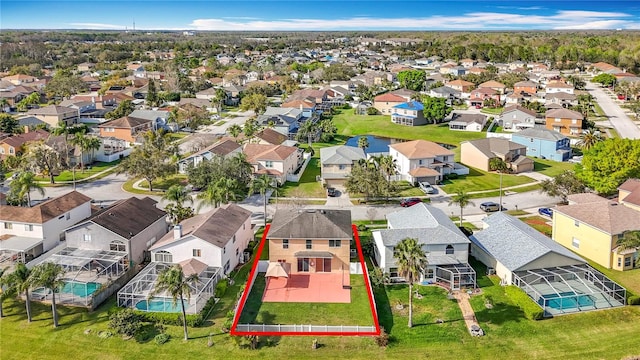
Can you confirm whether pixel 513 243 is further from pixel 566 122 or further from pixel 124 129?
pixel 124 129

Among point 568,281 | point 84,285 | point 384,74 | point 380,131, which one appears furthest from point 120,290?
point 384,74

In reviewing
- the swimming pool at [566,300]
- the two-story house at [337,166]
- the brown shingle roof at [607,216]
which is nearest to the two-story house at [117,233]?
the two-story house at [337,166]

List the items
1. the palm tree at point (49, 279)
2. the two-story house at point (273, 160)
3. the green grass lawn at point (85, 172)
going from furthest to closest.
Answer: the green grass lawn at point (85, 172)
the two-story house at point (273, 160)
the palm tree at point (49, 279)

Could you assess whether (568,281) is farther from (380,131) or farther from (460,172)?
(380,131)

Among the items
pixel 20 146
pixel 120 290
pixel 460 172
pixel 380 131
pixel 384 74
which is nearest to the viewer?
pixel 120 290

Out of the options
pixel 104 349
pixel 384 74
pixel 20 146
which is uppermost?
pixel 384 74

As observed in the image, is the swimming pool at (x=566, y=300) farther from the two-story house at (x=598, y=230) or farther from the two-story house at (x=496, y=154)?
the two-story house at (x=496, y=154)
